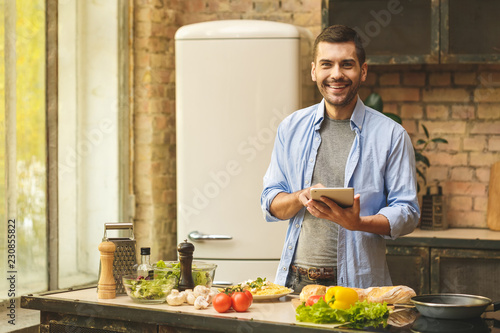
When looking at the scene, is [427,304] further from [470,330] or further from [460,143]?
[460,143]

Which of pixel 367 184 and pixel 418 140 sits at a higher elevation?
pixel 418 140

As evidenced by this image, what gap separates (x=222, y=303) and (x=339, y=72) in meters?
0.97

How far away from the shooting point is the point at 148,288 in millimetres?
2330

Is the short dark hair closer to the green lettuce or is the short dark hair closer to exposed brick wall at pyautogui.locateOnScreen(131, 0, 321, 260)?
the green lettuce

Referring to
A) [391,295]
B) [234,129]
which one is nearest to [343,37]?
[391,295]

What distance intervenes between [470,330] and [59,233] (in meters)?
2.76

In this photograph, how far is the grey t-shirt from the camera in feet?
8.63

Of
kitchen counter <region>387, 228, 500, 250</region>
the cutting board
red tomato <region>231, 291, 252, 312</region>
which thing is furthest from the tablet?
the cutting board

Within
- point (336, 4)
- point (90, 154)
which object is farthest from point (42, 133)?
point (336, 4)

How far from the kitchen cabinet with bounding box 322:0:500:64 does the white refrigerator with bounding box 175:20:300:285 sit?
43 cm

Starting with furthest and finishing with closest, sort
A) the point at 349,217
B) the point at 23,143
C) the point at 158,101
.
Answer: the point at 158,101 → the point at 23,143 → the point at 349,217

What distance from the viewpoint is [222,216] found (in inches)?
158

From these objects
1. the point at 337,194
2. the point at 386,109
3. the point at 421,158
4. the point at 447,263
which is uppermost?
the point at 386,109

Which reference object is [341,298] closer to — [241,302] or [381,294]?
[381,294]
